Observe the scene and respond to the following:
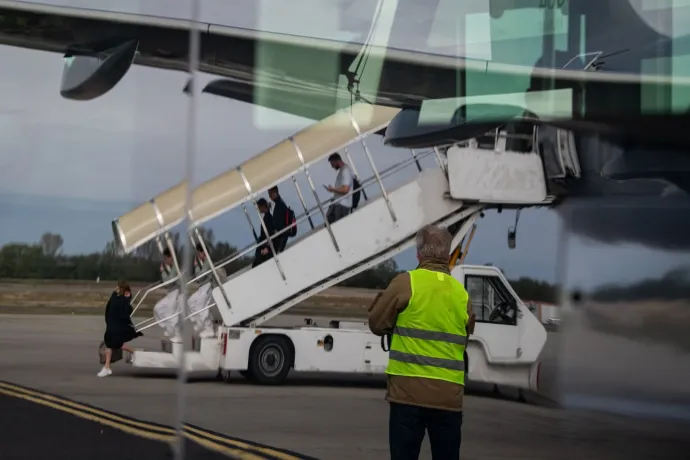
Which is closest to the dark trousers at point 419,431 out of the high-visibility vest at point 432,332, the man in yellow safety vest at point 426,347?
the man in yellow safety vest at point 426,347

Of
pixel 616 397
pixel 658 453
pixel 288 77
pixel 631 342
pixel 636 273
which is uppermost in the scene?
pixel 288 77

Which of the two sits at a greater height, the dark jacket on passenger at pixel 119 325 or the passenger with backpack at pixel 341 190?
the passenger with backpack at pixel 341 190

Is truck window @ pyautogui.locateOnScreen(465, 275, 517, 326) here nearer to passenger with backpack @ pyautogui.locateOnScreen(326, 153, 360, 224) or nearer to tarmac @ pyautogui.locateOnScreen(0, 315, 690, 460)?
tarmac @ pyautogui.locateOnScreen(0, 315, 690, 460)

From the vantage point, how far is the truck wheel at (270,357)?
3.03 meters

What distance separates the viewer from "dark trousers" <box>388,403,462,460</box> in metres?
2.93

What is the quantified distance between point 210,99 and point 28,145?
0.71 metres

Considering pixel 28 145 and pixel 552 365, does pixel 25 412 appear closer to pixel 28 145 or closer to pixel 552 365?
pixel 28 145

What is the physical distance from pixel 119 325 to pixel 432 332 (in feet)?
3.66

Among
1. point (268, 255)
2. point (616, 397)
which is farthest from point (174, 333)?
point (616, 397)

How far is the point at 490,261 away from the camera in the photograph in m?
2.97

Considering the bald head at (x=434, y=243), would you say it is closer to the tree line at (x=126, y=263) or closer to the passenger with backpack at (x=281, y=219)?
the tree line at (x=126, y=263)

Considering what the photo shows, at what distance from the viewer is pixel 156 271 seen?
10.0 feet

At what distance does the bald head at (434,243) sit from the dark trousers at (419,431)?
532 millimetres

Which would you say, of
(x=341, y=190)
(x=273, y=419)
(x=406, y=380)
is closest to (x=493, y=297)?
(x=406, y=380)
